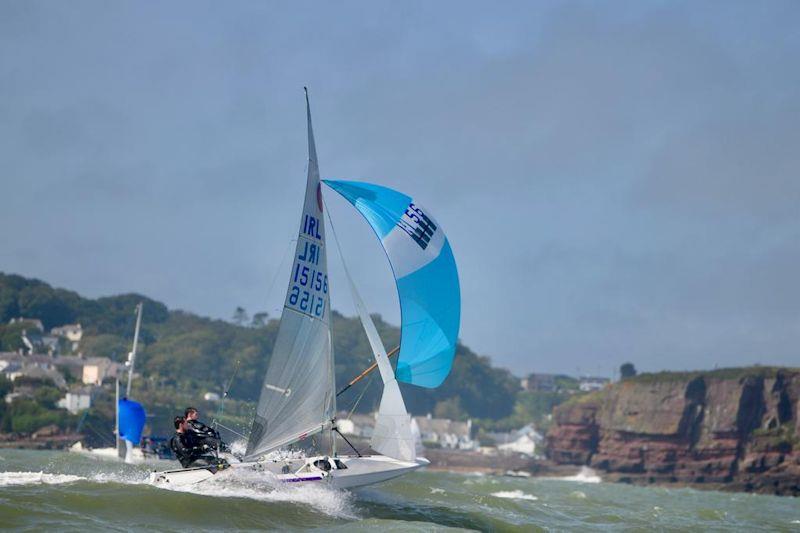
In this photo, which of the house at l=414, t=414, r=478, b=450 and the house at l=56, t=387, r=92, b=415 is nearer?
the house at l=56, t=387, r=92, b=415

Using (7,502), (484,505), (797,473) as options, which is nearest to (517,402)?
(797,473)

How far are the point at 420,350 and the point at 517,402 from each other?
546 feet

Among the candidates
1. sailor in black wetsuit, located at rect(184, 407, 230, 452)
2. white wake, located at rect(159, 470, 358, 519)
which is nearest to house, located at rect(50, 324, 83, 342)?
sailor in black wetsuit, located at rect(184, 407, 230, 452)

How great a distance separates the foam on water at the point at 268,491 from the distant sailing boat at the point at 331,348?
0.20 meters

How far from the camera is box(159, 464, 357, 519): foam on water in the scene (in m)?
21.9

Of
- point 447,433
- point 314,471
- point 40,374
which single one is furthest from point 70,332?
point 314,471

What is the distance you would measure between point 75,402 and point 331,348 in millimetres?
67033

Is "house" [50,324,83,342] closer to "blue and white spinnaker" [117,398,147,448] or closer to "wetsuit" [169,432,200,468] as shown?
"blue and white spinnaker" [117,398,147,448]

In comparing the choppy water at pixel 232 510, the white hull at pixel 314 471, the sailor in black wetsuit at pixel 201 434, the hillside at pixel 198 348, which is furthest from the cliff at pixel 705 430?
the sailor in black wetsuit at pixel 201 434

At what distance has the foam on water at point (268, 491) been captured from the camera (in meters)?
21.9

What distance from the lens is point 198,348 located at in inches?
5310

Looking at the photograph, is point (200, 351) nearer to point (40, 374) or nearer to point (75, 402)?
point (40, 374)

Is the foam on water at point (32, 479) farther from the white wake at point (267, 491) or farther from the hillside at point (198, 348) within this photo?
the hillside at point (198, 348)

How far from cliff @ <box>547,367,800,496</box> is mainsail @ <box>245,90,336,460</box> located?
62.2 metres
